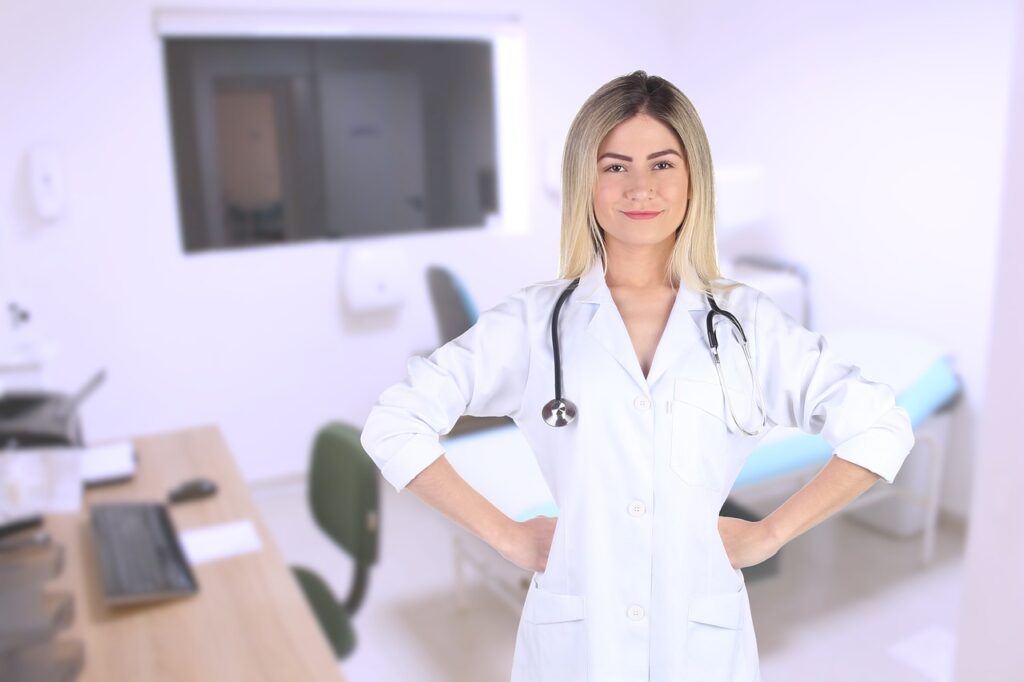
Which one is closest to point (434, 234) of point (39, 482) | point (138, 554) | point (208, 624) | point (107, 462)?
point (107, 462)

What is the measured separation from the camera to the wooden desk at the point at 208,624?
139cm

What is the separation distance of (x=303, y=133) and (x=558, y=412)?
3.61 meters

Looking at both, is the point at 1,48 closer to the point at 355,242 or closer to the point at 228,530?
the point at 355,242

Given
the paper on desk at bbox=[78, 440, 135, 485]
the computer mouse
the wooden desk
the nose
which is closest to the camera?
the nose

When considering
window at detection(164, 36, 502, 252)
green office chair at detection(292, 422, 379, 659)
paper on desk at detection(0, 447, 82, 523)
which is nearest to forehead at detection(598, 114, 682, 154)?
green office chair at detection(292, 422, 379, 659)

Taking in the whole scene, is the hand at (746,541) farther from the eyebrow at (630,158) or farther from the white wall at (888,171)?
the white wall at (888,171)

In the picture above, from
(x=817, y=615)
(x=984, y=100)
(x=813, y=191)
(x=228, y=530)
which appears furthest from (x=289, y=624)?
(x=984, y=100)

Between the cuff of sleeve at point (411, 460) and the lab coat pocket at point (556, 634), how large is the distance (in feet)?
0.24

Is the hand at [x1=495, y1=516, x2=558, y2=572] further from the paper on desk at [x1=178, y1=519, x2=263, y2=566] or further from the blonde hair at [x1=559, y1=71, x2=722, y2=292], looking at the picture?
the paper on desk at [x1=178, y1=519, x2=263, y2=566]

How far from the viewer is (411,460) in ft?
1.15

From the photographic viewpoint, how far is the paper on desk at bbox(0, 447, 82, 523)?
1931 mm

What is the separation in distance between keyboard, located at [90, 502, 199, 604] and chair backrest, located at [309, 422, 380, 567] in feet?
1.23

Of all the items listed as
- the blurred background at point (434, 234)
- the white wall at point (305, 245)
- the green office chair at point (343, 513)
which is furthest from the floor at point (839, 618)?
the green office chair at point (343, 513)

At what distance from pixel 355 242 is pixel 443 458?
138 inches
